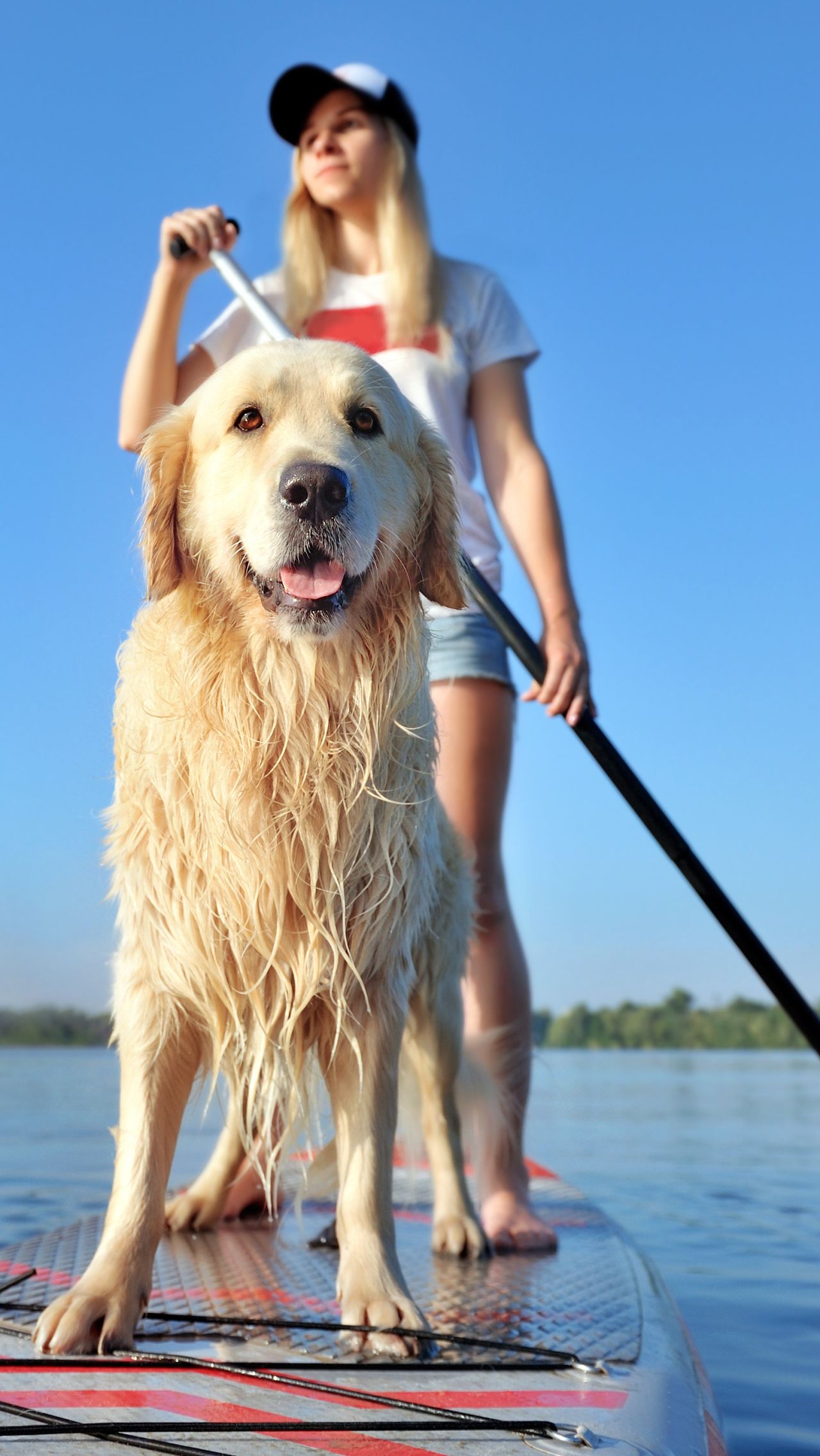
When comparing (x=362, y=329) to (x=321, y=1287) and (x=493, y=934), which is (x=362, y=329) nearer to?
(x=493, y=934)

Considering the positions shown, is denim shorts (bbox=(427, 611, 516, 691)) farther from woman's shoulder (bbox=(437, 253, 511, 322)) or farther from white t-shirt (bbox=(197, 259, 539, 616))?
woman's shoulder (bbox=(437, 253, 511, 322))

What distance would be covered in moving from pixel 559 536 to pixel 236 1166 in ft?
5.98

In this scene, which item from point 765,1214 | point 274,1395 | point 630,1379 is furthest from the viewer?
point 765,1214

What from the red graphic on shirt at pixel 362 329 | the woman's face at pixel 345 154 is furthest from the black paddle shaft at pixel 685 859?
the woman's face at pixel 345 154

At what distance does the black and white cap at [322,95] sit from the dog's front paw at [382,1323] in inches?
117

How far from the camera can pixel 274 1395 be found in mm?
1627

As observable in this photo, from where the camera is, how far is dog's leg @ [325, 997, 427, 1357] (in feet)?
6.58

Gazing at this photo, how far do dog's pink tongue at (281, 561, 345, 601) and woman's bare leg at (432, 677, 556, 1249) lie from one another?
1.22 m

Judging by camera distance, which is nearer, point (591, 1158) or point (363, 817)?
point (363, 817)

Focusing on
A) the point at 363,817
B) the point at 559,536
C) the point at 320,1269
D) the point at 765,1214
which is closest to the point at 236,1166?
the point at 320,1269

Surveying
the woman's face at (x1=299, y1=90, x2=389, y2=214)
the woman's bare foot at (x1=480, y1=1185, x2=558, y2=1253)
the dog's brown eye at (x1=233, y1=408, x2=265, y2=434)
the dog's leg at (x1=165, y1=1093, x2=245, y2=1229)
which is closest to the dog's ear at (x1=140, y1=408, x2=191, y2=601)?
the dog's brown eye at (x1=233, y1=408, x2=265, y2=434)

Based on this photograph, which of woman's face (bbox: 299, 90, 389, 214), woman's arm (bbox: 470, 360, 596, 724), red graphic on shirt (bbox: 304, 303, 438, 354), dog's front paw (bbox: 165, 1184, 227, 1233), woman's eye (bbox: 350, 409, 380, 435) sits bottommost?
dog's front paw (bbox: 165, 1184, 227, 1233)

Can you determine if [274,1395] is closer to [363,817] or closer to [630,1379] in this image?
[630,1379]

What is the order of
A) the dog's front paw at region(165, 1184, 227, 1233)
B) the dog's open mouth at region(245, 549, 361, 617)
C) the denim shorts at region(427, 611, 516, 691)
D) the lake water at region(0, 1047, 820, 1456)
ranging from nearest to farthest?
1. the dog's open mouth at region(245, 549, 361, 617)
2. the lake water at region(0, 1047, 820, 1456)
3. the dog's front paw at region(165, 1184, 227, 1233)
4. the denim shorts at region(427, 611, 516, 691)
